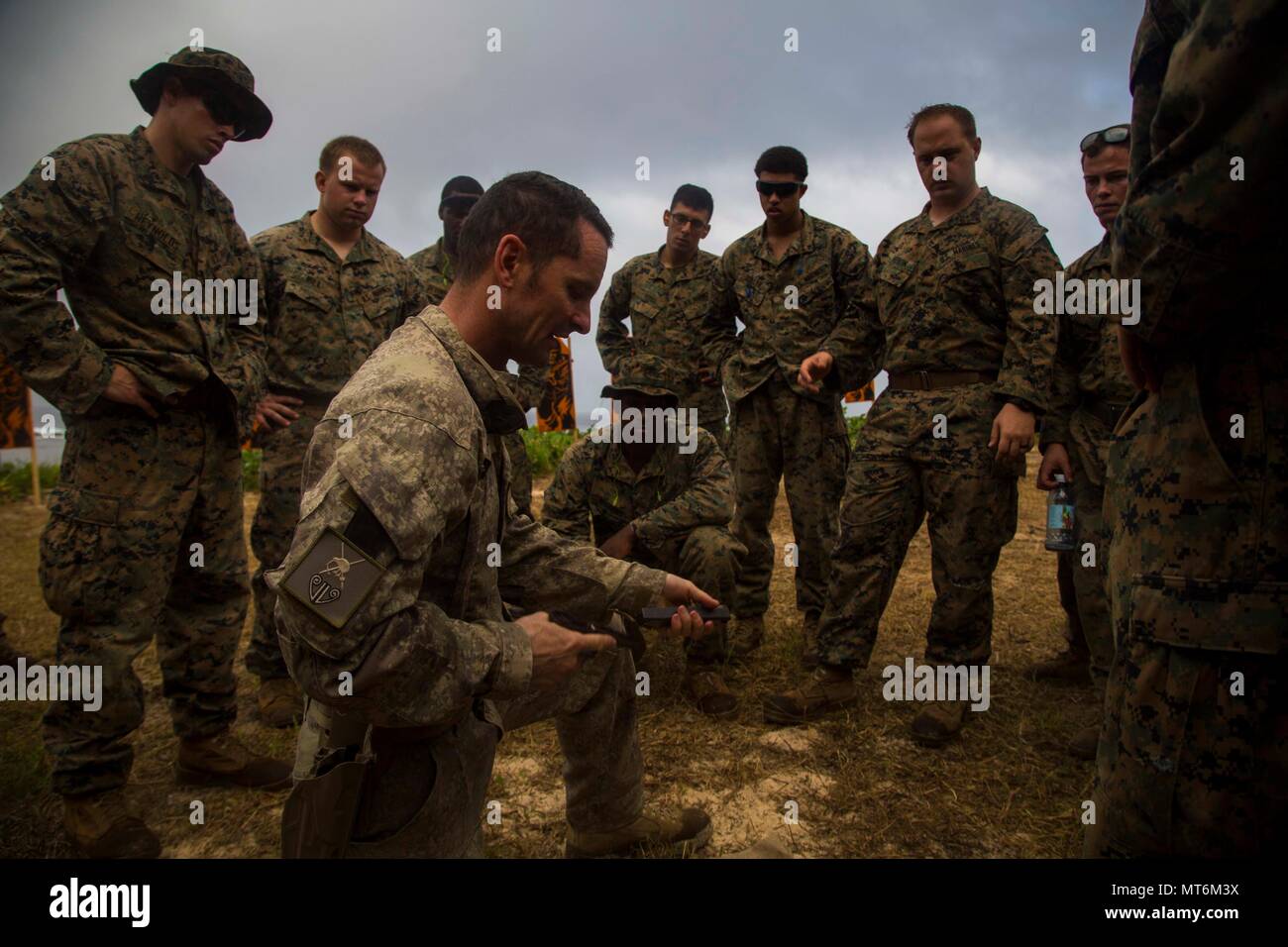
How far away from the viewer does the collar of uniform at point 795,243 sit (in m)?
4.67

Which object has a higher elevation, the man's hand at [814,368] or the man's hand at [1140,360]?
the man's hand at [814,368]

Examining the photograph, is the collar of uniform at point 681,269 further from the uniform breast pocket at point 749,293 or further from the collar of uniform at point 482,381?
the collar of uniform at point 482,381

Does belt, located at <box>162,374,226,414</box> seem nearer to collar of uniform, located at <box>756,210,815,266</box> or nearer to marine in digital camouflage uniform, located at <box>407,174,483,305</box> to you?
marine in digital camouflage uniform, located at <box>407,174,483,305</box>

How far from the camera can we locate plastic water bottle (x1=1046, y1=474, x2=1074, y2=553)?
395 cm

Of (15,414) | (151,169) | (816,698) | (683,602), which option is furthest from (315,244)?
(15,414)

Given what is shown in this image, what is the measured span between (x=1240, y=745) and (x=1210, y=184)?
1.00 metres

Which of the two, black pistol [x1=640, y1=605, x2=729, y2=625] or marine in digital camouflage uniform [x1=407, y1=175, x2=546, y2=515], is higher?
marine in digital camouflage uniform [x1=407, y1=175, x2=546, y2=515]

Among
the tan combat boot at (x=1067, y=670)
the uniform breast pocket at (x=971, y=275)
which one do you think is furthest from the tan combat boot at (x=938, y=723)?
the uniform breast pocket at (x=971, y=275)

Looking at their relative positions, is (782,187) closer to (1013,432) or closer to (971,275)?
(971,275)

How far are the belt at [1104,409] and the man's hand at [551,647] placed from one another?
10.8 feet

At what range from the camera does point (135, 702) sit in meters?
2.70

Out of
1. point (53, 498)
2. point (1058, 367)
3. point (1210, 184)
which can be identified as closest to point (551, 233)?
point (1210, 184)

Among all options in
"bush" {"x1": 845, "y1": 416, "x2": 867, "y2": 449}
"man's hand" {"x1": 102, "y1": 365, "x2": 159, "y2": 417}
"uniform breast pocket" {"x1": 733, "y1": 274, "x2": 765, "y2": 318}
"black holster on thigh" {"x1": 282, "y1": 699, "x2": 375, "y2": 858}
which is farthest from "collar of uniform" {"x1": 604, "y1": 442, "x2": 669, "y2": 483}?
"bush" {"x1": 845, "y1": 416, "x2": 867, "y2": 449}

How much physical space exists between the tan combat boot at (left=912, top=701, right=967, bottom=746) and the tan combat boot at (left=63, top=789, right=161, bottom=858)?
3.08 m
